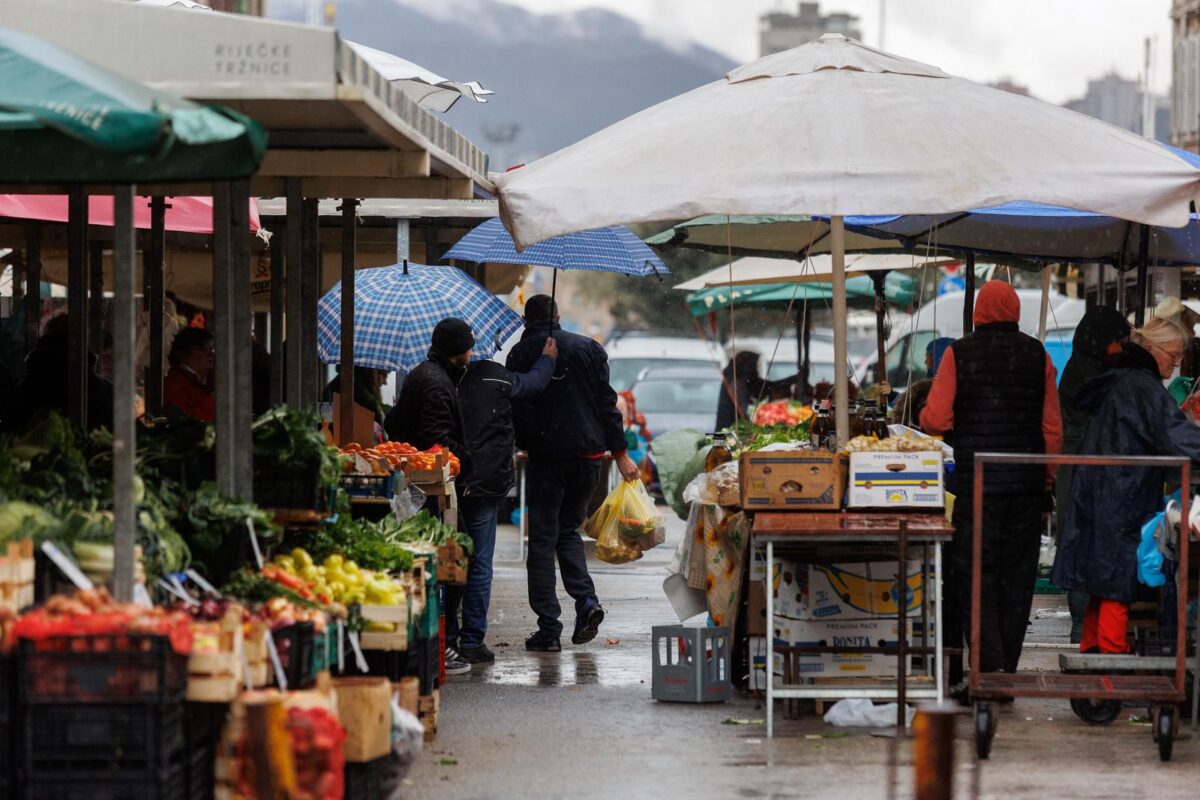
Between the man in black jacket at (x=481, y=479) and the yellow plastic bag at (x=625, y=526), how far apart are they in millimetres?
2282

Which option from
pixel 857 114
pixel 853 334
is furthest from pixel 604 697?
pixel 853 334

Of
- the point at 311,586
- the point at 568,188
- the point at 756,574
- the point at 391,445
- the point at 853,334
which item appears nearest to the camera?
the point at 311,586

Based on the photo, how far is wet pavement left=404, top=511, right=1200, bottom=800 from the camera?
702 centimetres

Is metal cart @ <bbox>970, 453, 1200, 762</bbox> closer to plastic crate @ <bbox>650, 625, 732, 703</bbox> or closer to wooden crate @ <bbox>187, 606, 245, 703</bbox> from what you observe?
plastic crate @ <bbox>650, 625, 732, 703</bbox>

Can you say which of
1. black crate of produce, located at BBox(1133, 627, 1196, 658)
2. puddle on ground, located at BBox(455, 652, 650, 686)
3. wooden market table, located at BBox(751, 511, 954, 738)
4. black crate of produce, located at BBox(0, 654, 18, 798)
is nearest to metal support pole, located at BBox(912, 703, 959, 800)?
black crate of produce, located at BBox(0, 654, 18, 798)

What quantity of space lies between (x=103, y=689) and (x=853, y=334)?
37910 millimetres

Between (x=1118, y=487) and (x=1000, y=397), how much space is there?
2.37 ft

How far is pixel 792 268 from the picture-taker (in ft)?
62.9

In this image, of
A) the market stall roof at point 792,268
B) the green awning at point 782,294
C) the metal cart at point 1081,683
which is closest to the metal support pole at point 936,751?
the metal cart at point 1081,683

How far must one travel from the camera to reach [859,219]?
1171cm

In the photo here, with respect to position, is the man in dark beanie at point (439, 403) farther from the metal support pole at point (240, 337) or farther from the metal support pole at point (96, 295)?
the metal support pole at point (96, 295)

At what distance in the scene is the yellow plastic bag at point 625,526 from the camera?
12672mm

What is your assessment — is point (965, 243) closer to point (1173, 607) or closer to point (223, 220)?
point (1173, 607)

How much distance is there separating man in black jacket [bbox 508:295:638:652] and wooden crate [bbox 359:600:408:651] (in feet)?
11.6
